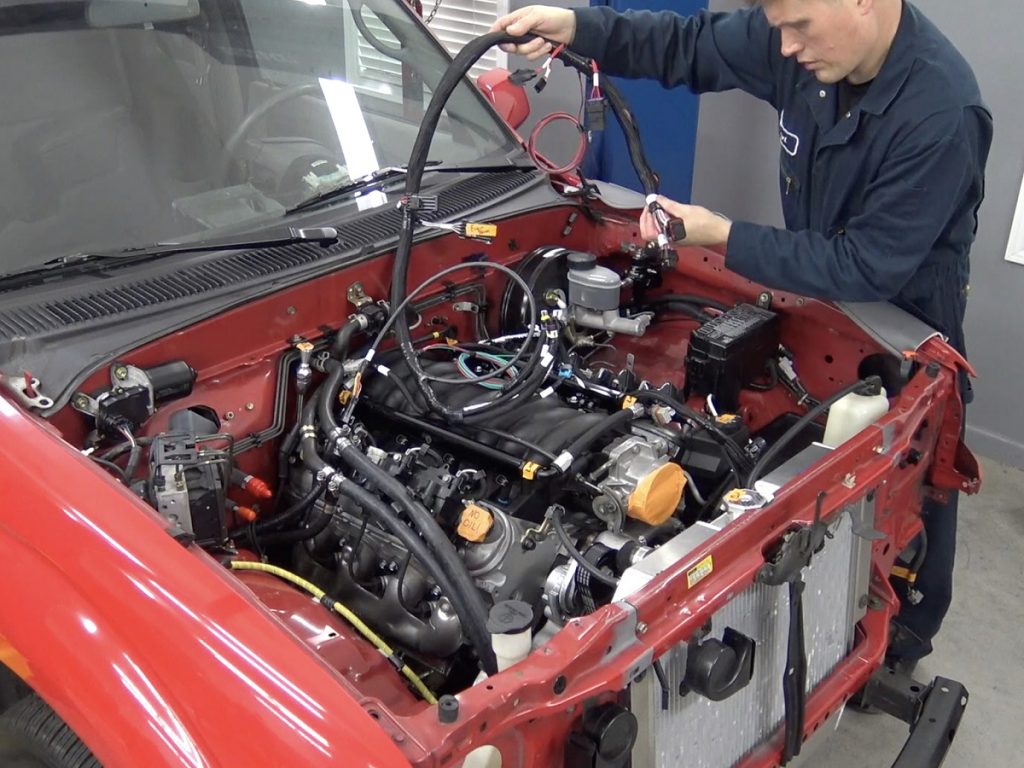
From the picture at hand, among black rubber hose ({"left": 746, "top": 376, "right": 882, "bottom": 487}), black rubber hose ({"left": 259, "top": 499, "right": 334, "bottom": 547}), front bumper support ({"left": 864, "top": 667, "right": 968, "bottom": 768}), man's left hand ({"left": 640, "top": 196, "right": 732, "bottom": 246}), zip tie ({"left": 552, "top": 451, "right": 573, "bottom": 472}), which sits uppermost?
man's left hand ({"left": 640, "top": 196, "right": 732, "bottom": 246})

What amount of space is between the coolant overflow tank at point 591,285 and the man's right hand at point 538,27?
0.58 m

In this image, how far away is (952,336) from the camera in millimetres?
2381

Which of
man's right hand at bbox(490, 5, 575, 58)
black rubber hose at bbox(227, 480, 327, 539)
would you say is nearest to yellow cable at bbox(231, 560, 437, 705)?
black rubber hose at bbox(227, 480, 327, 539)

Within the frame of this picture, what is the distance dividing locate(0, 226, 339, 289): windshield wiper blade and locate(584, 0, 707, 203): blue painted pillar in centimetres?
228

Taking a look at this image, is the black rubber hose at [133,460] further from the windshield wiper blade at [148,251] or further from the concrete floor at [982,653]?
the concrete floor at [982,653]

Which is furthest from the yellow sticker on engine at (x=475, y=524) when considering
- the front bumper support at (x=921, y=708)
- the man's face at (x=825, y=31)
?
the man's face at (x=825, y=31)

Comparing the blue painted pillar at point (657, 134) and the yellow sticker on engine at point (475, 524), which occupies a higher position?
the yellow sticker on engine at point (475, 524)

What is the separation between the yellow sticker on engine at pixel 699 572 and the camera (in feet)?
4.86

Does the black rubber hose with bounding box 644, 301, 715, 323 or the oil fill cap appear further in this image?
the black rubber hose with bounding box 644, 301, 715, 323

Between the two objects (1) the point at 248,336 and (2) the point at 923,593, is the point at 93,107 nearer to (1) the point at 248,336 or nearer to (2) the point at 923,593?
(1) the point at 248,336

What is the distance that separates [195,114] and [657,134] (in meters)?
2.45

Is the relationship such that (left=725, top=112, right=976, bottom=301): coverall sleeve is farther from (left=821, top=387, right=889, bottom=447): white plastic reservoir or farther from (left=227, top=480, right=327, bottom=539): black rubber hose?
(left=227, top=480, right=327, bottom=539): black rubber hose

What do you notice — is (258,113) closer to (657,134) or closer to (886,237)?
(886,237)

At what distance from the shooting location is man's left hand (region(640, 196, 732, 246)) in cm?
221
